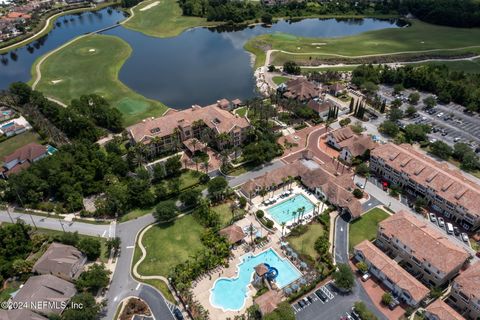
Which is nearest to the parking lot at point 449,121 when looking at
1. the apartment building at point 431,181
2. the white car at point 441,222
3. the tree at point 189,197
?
→ the apartment building at point 431,181

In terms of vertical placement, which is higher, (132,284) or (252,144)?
(252,144)

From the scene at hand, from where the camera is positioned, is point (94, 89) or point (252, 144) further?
point (94, 89)

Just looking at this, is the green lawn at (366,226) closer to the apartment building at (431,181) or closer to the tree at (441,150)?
the apartment building at (431,181)

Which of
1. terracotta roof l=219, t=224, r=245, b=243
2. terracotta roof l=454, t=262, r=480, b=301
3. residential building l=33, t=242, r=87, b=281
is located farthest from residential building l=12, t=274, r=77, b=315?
terracotta roof l=454, t=262, r=480, b=301

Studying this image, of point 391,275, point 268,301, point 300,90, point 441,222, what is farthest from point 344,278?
point 300,90

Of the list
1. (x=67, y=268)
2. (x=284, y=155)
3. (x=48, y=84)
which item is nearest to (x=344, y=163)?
(x=284, y=155)

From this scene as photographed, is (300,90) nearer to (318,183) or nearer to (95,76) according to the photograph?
(318,183)

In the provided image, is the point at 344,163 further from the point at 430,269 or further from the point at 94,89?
the point at 94,89
